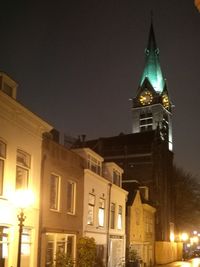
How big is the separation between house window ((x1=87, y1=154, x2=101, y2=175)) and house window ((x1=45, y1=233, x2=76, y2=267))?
5.18 m

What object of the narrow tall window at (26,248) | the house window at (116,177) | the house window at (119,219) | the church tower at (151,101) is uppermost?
the church tower at (151,101)

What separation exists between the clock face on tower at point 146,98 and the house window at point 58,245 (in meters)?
86.3

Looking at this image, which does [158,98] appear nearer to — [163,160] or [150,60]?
[150,60]

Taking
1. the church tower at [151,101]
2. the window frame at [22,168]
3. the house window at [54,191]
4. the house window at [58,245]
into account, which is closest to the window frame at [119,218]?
the house window at [58,245]

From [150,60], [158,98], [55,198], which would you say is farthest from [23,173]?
→ [150,60]

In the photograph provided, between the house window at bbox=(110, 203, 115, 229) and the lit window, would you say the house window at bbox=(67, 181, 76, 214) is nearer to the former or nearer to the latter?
the lit window

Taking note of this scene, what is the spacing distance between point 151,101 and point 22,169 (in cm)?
9144

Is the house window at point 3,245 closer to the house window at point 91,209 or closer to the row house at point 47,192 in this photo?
the row house at point 47,192

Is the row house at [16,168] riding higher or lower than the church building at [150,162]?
lower

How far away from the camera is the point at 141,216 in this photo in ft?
142

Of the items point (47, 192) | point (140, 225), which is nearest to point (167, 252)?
point (140, 225)

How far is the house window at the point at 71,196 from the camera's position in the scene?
23609mm

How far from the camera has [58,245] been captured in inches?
857

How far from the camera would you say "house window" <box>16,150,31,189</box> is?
17.7m
